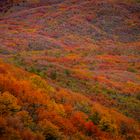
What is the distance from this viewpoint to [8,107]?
61.8ft

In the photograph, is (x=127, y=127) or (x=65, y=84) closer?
(x=127, y=127)

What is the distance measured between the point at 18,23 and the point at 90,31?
2062cm

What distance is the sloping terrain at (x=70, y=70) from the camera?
20.7 meters

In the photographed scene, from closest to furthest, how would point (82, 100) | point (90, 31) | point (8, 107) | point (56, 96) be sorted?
point (8, 107), point (56, 96), point (82, 100), point (90, 31)

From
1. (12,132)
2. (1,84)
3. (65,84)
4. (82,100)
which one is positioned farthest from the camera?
(65,84)

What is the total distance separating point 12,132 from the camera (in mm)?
15570

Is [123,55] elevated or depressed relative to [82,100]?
depressed

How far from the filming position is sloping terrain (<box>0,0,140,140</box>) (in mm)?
20703

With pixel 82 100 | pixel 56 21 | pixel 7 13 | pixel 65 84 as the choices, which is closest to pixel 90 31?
pixel 56 21

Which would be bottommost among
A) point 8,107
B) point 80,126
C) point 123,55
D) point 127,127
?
point 123,55

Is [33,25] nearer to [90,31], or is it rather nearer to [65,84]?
[90,31]

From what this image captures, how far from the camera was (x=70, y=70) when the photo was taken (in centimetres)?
4325

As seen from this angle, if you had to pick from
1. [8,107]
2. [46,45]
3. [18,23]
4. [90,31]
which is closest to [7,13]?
[18,23]

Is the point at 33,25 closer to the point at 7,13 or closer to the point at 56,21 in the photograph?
the point at 56,21
